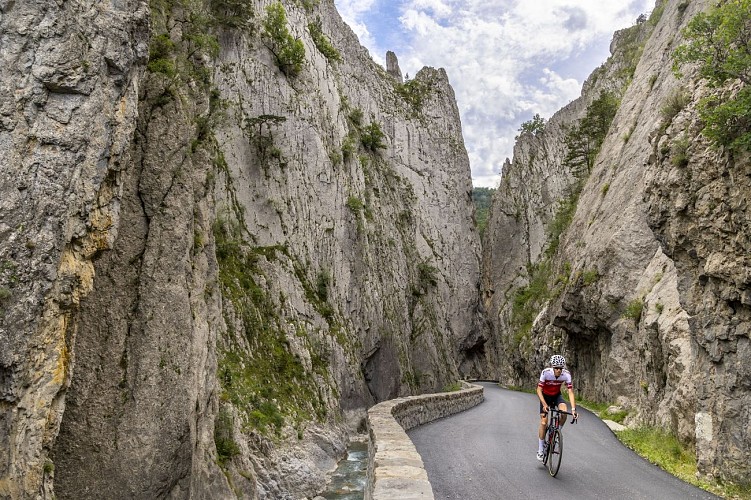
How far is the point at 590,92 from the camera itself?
65875 mm

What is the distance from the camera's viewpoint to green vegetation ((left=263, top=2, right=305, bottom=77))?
1385 inches

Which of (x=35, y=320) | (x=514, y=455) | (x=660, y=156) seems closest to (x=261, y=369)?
(x=514, y=455)

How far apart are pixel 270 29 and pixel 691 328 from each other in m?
32.3

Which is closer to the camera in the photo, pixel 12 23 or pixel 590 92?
pixel 12 23

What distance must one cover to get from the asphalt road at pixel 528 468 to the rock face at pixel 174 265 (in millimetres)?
5682

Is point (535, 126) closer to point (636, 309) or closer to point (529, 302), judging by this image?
point (529, 302)

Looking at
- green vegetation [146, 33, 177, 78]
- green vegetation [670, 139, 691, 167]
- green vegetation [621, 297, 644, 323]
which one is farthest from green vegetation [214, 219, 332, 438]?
green vegetation [670, 139, 691, 167]

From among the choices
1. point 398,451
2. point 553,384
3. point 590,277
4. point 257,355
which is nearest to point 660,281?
point 590,277

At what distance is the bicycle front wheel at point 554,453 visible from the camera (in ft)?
30.0

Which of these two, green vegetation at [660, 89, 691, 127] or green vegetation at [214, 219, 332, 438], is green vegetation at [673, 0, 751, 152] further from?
green vegetation at [214, 219, 332, 438]

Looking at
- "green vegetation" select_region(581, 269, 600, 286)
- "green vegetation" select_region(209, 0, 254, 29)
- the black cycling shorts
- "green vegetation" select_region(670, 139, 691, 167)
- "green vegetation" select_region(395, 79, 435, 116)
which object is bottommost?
the black cycling shorts

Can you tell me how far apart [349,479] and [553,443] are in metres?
11.9

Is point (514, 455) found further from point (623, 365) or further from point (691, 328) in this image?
point (623, 365)

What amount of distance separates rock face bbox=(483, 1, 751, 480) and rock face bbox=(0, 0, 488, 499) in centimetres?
1066
